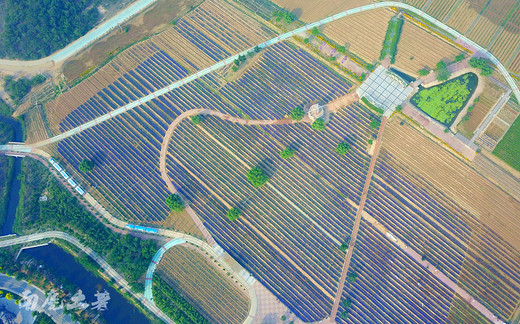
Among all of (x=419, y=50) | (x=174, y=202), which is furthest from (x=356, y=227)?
(x=419, y=50)

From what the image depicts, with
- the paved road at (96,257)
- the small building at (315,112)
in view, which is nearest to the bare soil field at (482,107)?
the small building at (315,112)

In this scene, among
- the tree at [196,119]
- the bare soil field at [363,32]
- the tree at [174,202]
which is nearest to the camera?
the tree at [174,202]

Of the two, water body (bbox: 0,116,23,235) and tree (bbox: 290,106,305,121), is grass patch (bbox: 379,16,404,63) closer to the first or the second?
tree (bbox: 290,106,305,121)

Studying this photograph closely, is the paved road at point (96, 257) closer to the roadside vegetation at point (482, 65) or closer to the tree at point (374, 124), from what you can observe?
the tree at point (374, 124)

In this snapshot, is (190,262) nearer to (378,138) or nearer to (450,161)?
(378,138)


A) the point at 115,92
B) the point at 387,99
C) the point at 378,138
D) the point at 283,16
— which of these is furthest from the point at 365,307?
the point at 115,92

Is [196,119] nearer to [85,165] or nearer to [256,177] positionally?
[256,177]
